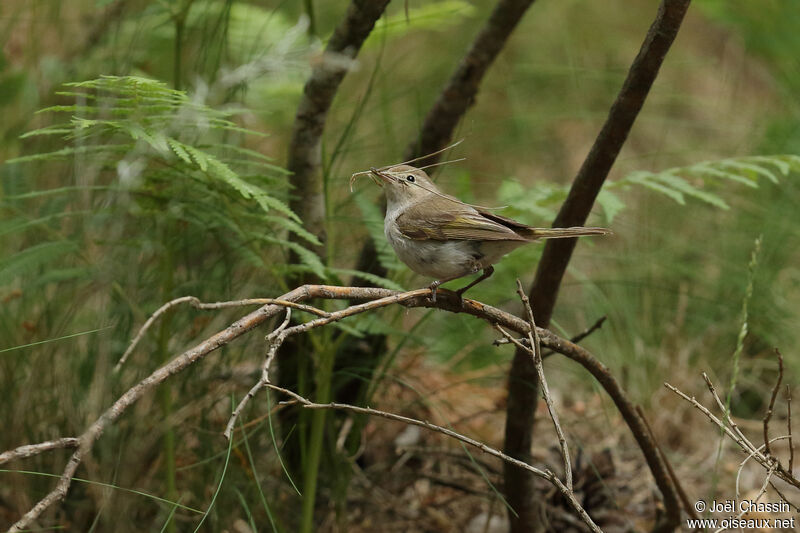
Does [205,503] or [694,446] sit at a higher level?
[205,503]

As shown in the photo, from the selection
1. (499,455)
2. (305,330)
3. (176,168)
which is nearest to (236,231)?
(176,168)

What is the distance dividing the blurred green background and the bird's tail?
1.46ft

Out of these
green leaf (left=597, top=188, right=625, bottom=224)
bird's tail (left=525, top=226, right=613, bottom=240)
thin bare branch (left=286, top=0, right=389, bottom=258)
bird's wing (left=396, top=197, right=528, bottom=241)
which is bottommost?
bird's wing (left=396, top=197, right=528, bottom=241)

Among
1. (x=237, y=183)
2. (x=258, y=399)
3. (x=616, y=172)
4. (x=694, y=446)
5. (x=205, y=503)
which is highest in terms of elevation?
(x=237, y=183)

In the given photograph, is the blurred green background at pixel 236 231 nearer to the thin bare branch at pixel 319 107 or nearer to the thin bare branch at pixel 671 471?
the thin bare branch at pixel 319 107

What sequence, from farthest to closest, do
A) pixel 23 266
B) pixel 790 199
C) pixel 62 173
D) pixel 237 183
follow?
pixel 790 199
pixel 62 173
pixel 23 266
pixel 237 183

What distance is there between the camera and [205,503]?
319cm

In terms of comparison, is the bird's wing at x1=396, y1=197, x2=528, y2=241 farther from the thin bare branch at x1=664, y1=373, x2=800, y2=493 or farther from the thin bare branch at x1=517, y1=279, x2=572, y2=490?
the thin bare branch at x1=664, y1=373, x2=800, y2=493

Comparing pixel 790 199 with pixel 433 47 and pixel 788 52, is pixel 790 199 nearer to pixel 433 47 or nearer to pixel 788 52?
pixel 788 52

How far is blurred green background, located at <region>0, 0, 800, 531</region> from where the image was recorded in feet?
9.21

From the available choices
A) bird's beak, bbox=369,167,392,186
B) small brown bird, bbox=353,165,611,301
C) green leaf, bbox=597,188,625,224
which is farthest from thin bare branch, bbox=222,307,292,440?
green leaf, bbox=597,188,625,224

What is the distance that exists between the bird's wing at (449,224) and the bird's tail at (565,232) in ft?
0.17

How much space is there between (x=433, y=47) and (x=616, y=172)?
75.8 inches

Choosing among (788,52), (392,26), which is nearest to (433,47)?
(788,52)
